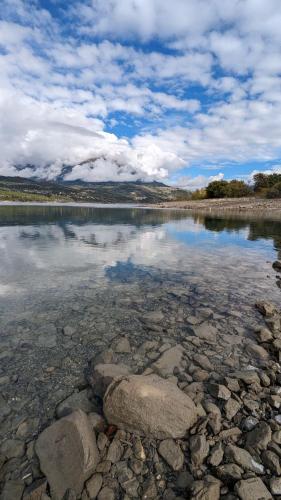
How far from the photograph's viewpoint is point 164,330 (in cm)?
1223

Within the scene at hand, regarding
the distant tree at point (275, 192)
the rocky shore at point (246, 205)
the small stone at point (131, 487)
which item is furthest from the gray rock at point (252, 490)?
the distant tree at point (275, 192)

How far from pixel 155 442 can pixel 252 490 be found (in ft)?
7.21

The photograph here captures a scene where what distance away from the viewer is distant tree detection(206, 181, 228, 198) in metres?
179

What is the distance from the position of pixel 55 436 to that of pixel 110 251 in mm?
24902

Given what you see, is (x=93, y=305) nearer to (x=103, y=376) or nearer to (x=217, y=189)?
(x=103, y=376)

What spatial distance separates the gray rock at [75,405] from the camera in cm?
737

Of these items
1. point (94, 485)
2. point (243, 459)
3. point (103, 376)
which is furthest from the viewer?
point (103, 376)

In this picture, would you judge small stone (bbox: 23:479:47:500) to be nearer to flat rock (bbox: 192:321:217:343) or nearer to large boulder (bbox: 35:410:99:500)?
A: large boulder (bbox: 35:410:99:500)

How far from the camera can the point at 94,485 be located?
216 inches

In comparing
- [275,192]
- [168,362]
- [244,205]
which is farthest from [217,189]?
[168,362]

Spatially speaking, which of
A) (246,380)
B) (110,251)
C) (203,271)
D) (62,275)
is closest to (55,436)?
(246,380)

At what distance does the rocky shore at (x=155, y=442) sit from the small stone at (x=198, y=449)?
0.06 feet

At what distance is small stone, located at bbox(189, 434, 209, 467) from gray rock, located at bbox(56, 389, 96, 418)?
9.00ft

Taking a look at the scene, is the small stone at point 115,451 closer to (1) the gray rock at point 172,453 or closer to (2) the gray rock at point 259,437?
(1) the gray rock at point 172,453
